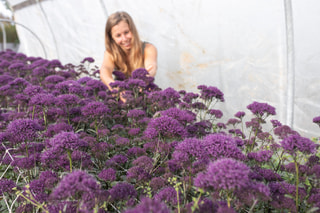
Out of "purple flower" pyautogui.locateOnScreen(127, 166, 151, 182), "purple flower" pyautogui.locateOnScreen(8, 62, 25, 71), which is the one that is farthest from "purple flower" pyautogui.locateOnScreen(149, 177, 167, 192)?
"purple flower" pyautogui.locateOnScreen(8, 62, 25, 71)

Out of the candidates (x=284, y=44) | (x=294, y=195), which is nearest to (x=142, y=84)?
(x=294, y=195)

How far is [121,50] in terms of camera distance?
4.91 metres

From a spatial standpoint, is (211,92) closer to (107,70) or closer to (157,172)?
(157,172)

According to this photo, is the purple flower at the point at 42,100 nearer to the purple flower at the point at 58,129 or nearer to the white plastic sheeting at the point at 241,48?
the purple flower at the point at 58,129

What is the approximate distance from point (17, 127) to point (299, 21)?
3459 millimetres

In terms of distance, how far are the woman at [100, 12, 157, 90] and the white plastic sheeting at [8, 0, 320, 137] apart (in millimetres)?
769

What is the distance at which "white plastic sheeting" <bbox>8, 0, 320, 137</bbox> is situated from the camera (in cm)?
337

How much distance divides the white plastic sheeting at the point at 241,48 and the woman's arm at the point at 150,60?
691 mm

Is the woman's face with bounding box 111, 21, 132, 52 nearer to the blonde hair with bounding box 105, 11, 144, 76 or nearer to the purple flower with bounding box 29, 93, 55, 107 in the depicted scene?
the blonde hair with bounding box 105, 11, 144, 76

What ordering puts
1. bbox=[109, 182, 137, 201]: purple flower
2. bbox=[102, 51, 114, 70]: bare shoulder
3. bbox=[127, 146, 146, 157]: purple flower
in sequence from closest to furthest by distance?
1. bbox=[109, 182, 137, 201]: purple flower
2. bbox=[127, 146, 146, 157]: purple flower
3. bbox=[102, 51, 114, 70]: bare shoulder

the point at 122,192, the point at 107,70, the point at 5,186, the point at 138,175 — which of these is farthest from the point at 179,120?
the point at 107,70

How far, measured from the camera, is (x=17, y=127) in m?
1.69

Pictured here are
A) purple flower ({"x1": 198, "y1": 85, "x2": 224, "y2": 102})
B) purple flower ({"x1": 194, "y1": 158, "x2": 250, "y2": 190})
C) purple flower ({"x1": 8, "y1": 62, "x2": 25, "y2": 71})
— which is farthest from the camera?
purple flower ({"x1": 8, "y1": 62, "x2": 25, "y2": 71})

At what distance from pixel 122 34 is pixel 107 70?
0.72 meters
